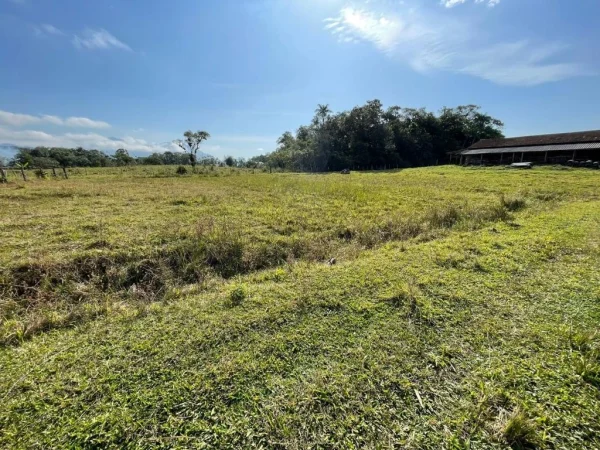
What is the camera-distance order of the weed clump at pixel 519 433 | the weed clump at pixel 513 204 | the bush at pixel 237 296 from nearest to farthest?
1. the weed clump at pixel 519 433
2. the bush at pixel 237 296
3. the weed clump at pixel 513 204

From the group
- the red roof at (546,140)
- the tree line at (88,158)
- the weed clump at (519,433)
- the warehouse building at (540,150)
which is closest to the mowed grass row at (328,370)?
the weed clump at (519,433)

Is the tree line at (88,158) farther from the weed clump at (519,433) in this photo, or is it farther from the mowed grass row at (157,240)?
the weed clump at (519,433)

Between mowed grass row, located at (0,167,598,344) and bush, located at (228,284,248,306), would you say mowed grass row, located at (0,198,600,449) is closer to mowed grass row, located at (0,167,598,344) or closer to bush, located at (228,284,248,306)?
bush, located at (228,284,248,306)

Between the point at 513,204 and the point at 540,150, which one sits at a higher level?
the point at 540,150

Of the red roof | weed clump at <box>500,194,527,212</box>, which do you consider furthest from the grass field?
the red roof

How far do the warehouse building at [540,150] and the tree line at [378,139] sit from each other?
10363mm

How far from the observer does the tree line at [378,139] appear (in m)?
44.1

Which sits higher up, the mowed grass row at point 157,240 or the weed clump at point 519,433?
the mowed grass row at point 157,240

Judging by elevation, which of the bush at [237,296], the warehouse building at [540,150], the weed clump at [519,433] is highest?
the warehouse building at [540,150]

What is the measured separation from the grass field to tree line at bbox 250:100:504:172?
39.7m

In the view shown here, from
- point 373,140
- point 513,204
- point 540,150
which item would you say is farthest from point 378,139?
point 513,204

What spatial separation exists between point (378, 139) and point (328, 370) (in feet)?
156

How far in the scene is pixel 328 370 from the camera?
2482mm

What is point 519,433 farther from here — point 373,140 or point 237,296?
point 373,140
